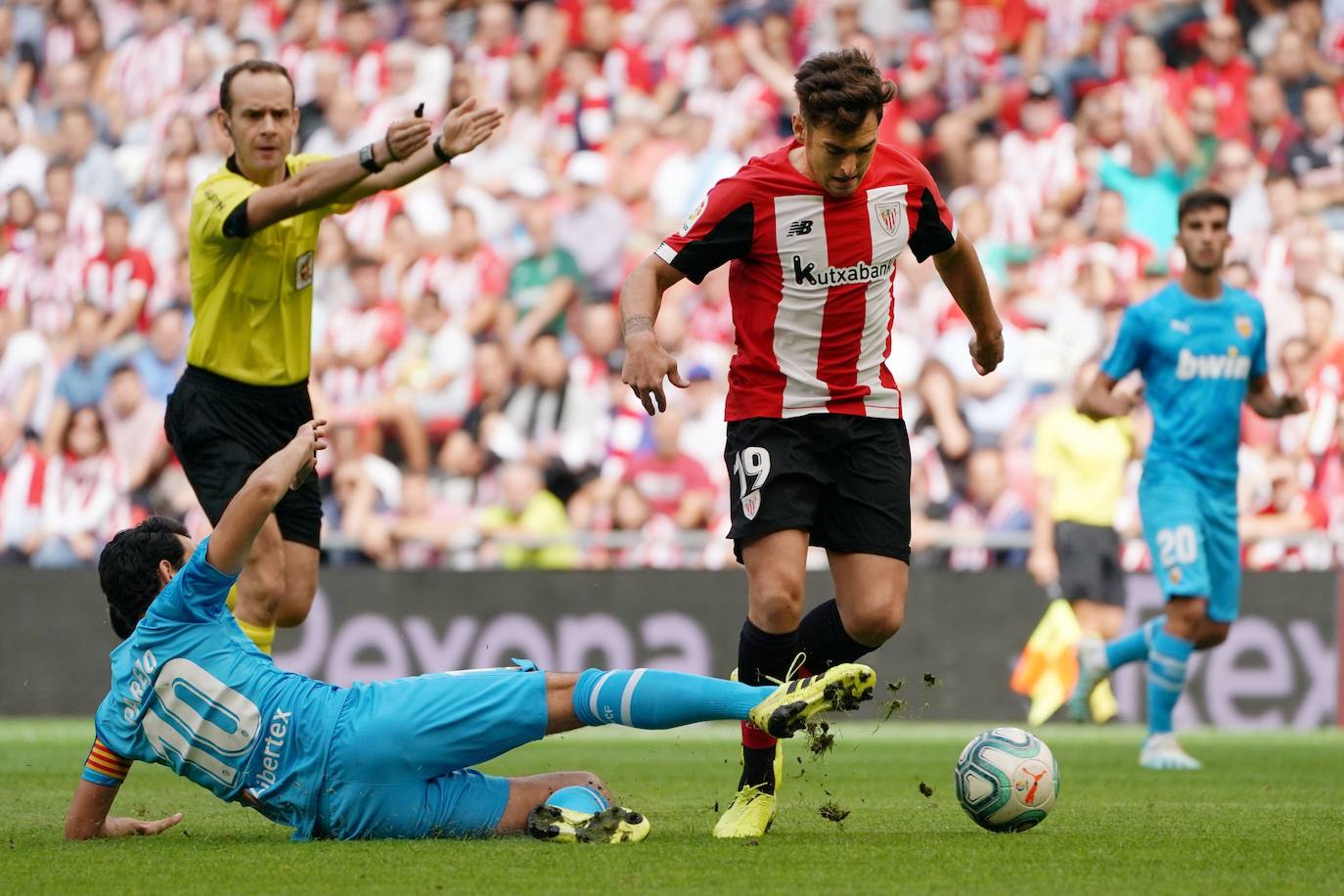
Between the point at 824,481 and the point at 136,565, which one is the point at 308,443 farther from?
the point at 824,481

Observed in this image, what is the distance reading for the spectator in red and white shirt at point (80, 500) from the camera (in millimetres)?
14312

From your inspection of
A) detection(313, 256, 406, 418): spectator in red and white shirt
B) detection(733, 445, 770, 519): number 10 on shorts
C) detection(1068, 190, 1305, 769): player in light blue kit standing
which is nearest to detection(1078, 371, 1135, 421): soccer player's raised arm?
detection(1068, 190, 1305, 769): player in light blue kit standing

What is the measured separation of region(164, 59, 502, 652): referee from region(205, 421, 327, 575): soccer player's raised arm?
6.51 feet

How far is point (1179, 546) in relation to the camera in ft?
31.0

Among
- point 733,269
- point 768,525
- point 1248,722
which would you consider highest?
point 733,269

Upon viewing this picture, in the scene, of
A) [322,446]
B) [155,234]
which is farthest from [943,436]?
[322,446]

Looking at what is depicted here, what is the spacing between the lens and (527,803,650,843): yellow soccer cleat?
5773 millimetres

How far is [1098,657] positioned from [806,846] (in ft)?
16.7

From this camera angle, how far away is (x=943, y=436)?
1391 cm

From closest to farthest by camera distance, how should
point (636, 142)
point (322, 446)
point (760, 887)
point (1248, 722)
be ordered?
1. point (760, 887)
2. point (322, 446)
3. point (1248, 722)
4. point (636, 142)

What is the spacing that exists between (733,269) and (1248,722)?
7.54m

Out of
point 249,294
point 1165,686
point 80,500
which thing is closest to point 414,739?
point 249,294

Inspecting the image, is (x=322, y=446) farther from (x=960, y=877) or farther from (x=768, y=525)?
(x=960, y=877)

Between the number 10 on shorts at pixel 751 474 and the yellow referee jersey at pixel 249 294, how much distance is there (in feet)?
7.44
